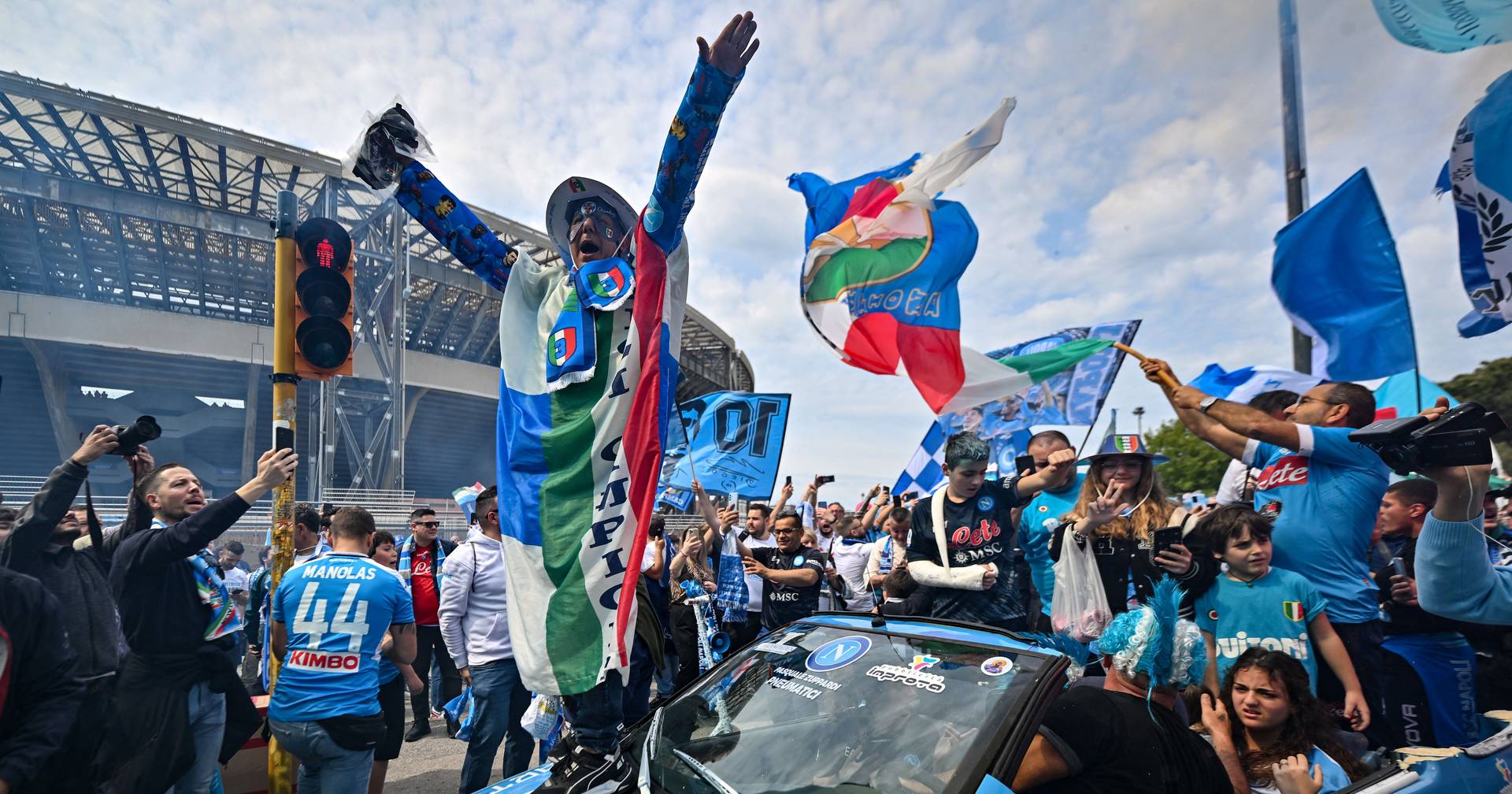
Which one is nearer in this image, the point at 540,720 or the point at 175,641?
the point at 175,641

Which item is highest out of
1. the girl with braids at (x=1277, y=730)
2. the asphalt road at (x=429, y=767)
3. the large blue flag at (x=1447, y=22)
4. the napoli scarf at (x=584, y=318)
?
the large blue flag at (x=1447, y=22)

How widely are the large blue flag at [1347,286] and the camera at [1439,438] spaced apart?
3.09 meters

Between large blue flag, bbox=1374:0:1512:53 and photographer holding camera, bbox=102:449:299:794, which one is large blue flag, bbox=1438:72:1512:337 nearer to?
large blue flag, bbox=1374:0:1512:53

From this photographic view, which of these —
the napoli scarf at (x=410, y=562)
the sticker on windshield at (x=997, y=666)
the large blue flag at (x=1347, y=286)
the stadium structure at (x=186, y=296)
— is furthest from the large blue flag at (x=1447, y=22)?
the stadium structure at (x=186, y=296)

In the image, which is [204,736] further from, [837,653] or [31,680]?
[837,653]

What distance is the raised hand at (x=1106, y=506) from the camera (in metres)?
3.50

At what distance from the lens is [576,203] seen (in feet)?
11.0

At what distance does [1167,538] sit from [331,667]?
3.94 metres

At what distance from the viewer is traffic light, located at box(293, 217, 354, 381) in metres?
3.86

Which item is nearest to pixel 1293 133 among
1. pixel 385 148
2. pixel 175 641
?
pixel 385 148

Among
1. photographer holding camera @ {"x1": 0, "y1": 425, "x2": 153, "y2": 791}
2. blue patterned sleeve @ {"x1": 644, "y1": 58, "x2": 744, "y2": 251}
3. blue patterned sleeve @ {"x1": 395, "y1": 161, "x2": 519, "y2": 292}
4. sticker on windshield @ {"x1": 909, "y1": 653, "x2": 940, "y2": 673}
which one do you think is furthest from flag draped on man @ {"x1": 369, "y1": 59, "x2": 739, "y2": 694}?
photographer holding camera @ {"x1": 0, "y1": 425, "x2": 153, "y2": 791}

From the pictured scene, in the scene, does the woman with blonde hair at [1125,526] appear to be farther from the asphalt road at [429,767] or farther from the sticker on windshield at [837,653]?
the asphalt road at [429,767]

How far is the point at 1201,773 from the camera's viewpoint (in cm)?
229

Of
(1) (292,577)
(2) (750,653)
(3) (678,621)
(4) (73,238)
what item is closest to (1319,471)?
(2) (750,653)
